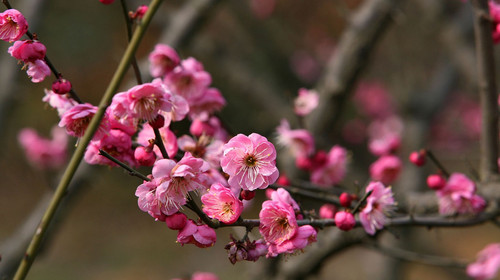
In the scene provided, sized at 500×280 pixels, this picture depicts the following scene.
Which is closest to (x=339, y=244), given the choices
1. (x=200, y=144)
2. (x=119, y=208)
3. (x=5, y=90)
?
(x=200, y=144)

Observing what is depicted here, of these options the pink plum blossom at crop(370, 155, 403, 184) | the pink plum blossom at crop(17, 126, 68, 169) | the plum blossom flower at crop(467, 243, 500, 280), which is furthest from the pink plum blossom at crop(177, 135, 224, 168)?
the pink plum blossom at crop(17, 126, 68, 169)

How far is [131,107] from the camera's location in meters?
0.84

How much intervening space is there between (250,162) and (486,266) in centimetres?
172

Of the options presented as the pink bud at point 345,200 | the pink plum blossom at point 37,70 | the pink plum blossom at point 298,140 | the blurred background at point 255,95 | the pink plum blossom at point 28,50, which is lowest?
the blurred background at point 255,95

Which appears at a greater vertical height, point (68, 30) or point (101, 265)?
point (68, 30)

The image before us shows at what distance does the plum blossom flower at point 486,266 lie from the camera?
210 centimetres

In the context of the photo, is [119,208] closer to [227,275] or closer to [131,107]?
[227,275]

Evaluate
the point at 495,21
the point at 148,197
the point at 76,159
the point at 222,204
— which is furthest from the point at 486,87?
the point at 76,159

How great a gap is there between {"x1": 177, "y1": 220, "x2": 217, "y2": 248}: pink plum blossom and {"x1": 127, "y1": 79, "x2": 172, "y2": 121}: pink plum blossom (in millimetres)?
194

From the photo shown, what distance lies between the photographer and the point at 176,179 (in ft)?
2.69

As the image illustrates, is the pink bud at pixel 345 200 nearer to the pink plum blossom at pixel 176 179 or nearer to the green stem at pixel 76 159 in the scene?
the pink plum blossom at pixel 176 179

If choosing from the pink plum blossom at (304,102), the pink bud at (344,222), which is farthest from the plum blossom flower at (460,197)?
the pink plum blossom at (304,102)

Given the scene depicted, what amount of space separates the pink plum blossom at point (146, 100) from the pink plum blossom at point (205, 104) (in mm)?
322

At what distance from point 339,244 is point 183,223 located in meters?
0.98
